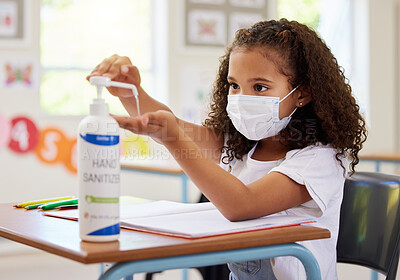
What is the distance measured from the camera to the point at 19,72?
361cm

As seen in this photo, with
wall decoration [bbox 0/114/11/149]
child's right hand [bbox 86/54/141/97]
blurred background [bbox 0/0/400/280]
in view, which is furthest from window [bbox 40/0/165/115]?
child's right hand [bbox 86/54/141/97]

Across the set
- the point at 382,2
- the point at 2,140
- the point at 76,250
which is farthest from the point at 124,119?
the point at 382,2

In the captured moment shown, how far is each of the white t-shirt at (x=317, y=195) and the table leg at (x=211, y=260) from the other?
17 centimetres

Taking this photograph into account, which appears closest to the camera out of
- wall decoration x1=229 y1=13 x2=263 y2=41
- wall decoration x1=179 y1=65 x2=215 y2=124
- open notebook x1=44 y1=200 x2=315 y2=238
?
open notebook x1=44 y1=200 x2=315 y2=238

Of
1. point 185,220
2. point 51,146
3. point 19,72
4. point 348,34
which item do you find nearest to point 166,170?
point 51,146

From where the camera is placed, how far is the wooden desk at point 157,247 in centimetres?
78

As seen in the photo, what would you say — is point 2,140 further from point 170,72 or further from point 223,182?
point 223,182

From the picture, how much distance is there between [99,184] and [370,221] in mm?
774

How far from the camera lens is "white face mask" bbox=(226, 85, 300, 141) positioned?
1244 mm

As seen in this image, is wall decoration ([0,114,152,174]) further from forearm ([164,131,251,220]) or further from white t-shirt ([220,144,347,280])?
forearm ([164,131,251,220])

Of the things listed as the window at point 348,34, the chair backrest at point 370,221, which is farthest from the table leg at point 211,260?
the window at point 348,34

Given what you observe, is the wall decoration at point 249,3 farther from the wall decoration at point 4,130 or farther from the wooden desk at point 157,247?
the wooden desk at point 157,247

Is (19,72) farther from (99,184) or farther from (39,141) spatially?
(99,184)

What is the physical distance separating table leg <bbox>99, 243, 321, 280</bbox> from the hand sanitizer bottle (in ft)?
0.19
